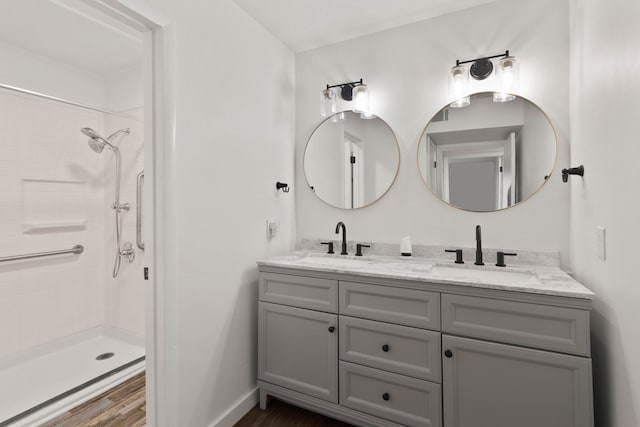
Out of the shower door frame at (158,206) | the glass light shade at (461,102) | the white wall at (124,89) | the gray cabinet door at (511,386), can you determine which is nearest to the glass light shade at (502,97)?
the glass light shade at (461,102)

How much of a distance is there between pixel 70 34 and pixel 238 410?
276 cm

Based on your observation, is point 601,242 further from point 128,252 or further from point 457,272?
point 128,252

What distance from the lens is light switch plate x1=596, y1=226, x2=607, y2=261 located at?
→ 1221mm

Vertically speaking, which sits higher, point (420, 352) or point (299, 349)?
point (420, 352)

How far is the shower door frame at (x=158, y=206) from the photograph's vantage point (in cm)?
152

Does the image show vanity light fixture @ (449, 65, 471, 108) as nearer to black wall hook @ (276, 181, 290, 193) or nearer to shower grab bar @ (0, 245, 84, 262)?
black wall hook @ (276, 181, 290, 193)

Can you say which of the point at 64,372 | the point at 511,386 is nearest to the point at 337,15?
the point at 511,386

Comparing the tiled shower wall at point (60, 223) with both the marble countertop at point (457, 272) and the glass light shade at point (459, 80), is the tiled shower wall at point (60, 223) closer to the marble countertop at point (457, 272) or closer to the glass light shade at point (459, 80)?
the marble countertop at point (457, 272)

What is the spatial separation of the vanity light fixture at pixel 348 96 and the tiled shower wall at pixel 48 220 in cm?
220

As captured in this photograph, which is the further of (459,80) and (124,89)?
(124,89)

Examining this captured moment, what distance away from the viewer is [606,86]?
1203 millimetres

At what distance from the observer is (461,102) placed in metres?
2.01

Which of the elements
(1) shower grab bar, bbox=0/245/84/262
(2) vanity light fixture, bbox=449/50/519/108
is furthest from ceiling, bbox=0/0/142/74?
(2) vanity light fixture, bbox=449/50/519/108

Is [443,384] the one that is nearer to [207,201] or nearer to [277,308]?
[277,308]
